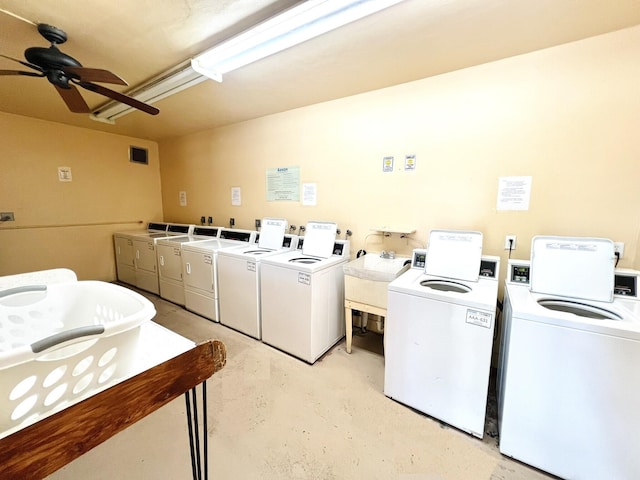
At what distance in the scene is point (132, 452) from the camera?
57.9 inches

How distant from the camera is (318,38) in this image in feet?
5.56

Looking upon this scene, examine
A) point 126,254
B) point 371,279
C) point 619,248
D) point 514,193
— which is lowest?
point 126,254

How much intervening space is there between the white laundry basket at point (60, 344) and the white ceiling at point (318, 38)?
152 centimetres

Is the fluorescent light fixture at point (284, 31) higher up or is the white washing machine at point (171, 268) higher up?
the fluorescent light fixture at point (284, 31)

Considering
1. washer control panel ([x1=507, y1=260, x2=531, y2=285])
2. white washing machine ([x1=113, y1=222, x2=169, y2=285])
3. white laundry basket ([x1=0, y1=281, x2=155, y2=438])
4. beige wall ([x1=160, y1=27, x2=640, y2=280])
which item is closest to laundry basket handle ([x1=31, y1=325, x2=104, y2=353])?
white laundry basket ([x1=0, y1=281, x2=155, y2=438])

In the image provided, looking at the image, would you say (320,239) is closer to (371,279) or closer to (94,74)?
(371,279)

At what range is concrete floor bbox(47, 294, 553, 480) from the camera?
4.47 feet

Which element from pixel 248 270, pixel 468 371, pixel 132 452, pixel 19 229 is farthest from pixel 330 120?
pixel 19 229

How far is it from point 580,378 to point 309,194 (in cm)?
248

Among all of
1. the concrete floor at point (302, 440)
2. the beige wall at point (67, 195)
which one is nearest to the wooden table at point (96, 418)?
the concrete floor at point (302, 440)

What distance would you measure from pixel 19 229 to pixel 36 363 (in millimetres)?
4160

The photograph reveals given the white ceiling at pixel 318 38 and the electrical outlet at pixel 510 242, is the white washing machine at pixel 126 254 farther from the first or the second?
the electrical outlet at pixel 510 242

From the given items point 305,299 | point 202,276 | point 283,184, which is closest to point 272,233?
point 283,184

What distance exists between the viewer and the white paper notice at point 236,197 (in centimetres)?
364
